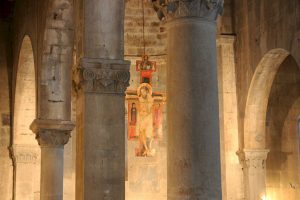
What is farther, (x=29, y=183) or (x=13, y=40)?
(x=13, y=40)

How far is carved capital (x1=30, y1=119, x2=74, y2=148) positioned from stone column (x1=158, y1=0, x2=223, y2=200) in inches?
274

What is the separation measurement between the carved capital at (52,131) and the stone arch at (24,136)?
10.7 ft

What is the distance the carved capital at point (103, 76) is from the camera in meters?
8.03

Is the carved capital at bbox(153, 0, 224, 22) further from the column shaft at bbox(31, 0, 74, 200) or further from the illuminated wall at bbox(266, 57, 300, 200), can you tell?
the illuminated wall at bbox(266, 57, 300, 200)

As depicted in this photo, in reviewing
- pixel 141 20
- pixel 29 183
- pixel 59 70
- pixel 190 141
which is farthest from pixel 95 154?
pixel 141 20

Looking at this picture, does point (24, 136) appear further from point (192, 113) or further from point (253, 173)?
point (192, 113)

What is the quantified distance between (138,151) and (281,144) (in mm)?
4496

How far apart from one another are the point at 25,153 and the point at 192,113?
11.1m

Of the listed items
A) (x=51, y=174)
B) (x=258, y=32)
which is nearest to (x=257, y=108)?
(x=258, y=32)

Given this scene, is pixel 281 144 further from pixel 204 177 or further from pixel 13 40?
pixel 204 177

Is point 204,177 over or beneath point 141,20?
beneath

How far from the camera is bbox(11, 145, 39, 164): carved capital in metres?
16.0

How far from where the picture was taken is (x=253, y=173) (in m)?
16.5

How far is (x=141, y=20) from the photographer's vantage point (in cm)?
1892
